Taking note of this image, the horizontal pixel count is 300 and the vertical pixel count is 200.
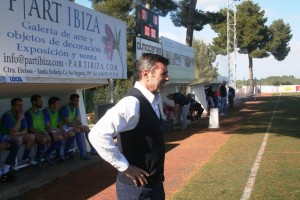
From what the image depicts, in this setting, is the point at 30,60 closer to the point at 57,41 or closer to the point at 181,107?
the point at 57,41

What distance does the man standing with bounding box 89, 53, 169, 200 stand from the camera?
2910 mm

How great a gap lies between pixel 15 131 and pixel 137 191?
549cm

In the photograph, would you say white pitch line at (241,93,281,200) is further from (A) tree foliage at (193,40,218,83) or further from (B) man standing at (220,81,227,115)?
(A) tree foliage at (193,40,218,83)

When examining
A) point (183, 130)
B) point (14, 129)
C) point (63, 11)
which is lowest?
point (183, 130)

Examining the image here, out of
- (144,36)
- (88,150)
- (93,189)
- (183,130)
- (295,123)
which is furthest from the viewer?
(295,123)

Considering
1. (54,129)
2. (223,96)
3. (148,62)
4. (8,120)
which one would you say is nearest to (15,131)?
(8,120)

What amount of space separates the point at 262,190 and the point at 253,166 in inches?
86.0

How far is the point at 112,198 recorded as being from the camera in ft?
22.7

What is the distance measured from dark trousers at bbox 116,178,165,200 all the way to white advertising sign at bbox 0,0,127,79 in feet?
16.3

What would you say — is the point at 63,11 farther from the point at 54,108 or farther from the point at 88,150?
the point at 88,150

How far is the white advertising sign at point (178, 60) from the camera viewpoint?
19.4 metres

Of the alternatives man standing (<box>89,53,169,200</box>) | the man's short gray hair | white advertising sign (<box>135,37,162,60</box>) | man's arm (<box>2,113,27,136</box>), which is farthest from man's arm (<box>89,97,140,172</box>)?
white advertising sign (<box>135,37,162,60</box>)

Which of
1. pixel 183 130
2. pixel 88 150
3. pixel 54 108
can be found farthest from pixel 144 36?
pixel 54 108

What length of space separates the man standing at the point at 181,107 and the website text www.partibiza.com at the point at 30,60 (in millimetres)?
8256
